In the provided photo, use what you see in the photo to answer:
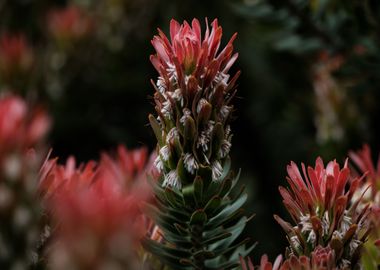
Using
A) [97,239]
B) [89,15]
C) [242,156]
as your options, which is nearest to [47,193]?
[97,239]

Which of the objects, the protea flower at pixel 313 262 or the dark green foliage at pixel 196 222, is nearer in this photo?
the protea flower at pixel 313 262

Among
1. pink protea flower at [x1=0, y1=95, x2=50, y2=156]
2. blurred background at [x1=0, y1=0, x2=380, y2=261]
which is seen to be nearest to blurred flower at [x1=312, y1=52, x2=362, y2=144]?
blurred background at [x1=0, y1=0, x2=380, y2=261]

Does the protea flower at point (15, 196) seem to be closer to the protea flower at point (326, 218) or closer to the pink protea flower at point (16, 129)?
the pink protea flower at point (16, 129)

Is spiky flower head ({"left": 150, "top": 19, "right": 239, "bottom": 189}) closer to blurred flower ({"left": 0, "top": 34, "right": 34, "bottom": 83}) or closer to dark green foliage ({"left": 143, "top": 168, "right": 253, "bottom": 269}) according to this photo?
dark green foliage ({"left": 143, "top": 168, "right": 253, "bottom": 269})

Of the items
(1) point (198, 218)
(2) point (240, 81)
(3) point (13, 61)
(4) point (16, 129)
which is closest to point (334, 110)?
(2) point (240, 81)

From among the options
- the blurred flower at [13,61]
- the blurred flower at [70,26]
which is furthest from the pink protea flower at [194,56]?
the blurred flower at [70,26]

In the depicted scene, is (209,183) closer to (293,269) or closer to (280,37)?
(293,269)
